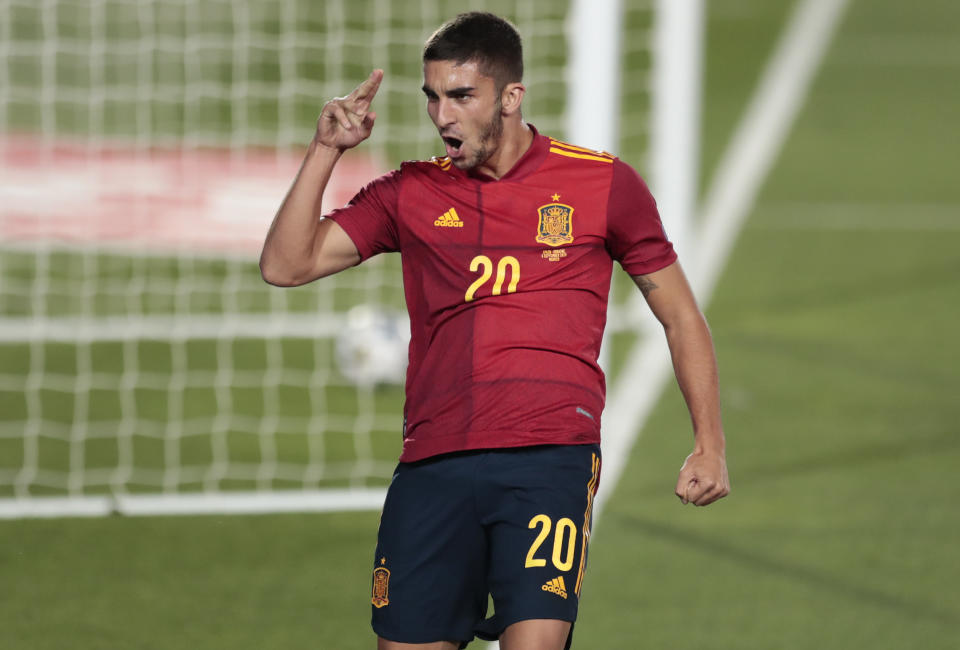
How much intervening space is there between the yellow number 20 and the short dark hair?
43 centimetres

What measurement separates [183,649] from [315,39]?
29.3ft

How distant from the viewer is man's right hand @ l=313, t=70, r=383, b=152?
3881 millimetres

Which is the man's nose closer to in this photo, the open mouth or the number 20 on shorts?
the open mouth

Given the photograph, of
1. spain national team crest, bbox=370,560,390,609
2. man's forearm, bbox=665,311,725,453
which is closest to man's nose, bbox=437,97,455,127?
man's forearm, bbox=665,311,725,453

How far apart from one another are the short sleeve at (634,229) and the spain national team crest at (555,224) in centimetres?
10

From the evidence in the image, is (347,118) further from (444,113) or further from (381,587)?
(381,587)

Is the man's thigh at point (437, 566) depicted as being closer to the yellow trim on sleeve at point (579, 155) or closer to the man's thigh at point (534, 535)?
the man's thigh at point (534, 535)

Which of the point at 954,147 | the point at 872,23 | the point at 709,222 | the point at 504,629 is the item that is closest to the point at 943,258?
the point at 709,222

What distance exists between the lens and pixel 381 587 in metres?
3.95

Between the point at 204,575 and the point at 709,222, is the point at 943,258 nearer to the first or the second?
the point at 709,222

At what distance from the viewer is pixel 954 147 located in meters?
14.7

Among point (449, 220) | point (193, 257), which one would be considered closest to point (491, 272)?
point (449, 220)

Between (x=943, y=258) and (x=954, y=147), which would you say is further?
(x=954, y=147)

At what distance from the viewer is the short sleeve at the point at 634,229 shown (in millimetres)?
4000
